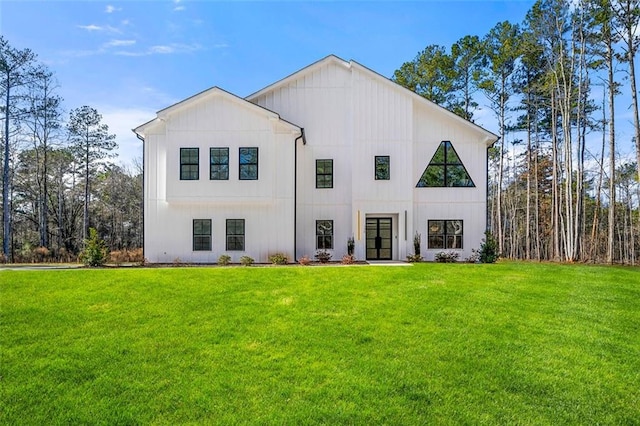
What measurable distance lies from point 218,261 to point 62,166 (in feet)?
67.8

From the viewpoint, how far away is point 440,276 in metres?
11.4

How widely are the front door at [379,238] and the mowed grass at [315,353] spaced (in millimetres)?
7218

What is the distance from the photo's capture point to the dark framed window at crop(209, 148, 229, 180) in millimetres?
15664

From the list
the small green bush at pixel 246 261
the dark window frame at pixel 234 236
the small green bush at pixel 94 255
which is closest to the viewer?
the small green bush at pixel 94 255

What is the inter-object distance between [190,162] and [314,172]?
534 cm

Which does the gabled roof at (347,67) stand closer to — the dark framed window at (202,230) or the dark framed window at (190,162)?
the dark framed window at (190,162)

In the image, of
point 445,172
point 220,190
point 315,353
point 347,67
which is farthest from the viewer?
point 445,172

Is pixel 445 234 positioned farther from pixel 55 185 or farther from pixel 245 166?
pixel 55 185

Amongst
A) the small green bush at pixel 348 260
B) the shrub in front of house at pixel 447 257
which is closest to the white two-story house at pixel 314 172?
the shrub in front of house at pixel 447 257

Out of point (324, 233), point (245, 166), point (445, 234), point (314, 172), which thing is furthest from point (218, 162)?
point (445, 234)

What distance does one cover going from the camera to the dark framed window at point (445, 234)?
1733 centimetres

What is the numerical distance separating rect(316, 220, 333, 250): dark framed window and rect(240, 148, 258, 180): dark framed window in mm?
3678

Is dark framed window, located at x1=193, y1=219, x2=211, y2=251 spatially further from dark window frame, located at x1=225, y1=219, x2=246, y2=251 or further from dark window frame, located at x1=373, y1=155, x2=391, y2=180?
dark window frame, located at x1=373, y1=155, x2=391, y2=180

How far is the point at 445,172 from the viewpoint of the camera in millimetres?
17547
